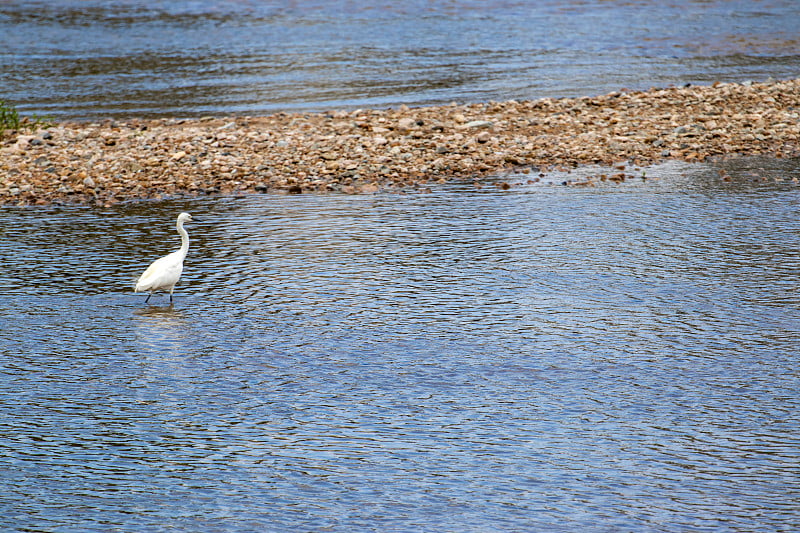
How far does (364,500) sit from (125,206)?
11.0 meters

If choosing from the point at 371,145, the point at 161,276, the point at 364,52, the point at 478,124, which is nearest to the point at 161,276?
the point at 161,276

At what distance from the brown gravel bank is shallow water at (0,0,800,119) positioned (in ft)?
12.0

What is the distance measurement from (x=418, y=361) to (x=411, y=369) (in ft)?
0.78

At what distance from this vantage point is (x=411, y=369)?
34.9 feet

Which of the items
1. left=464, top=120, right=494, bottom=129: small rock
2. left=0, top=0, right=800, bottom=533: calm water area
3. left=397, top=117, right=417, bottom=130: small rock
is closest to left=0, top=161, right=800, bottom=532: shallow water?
left=0, top=0, right=800, bottom=533: calm water area

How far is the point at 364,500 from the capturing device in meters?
8.04

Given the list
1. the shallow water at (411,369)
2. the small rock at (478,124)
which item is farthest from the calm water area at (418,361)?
the small rock at (478,124)

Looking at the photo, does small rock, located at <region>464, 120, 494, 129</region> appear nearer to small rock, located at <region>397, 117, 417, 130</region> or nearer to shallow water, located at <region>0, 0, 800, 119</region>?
small rock, located at <region>397, 117, 417, 130</region>

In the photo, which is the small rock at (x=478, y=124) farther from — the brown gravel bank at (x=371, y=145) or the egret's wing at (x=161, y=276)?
the egret's wing at (x=161, y=276)

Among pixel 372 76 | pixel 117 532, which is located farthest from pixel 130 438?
pixel 372 76

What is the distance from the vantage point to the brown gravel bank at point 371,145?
18.8 meters

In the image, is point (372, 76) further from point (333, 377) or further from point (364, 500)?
point (364, 500)

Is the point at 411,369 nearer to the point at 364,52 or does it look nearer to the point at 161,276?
the point at 161,276

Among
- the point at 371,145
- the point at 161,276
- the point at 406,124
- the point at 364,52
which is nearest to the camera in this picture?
the point at 161,276
